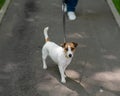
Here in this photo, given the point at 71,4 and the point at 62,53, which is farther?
the point at 71,4

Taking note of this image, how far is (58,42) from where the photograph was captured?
9914mm

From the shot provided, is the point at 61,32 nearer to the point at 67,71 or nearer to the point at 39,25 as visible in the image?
the point at 39,25

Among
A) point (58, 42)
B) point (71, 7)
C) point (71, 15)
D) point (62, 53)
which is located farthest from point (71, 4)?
point (62, 53)

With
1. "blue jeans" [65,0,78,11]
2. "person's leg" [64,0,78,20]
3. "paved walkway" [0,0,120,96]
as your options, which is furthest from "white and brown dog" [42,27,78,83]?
"blue jeans" [65,0,78,11]

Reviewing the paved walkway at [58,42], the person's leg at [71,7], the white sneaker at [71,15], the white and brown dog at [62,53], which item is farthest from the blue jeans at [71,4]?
the white and brown dog at [62,53]

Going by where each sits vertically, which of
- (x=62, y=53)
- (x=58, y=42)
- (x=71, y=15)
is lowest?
(x=71, y=15)

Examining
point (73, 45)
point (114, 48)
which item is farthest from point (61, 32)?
point (73, 45)

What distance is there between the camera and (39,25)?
11117 millimetres

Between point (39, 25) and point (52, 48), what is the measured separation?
3.07 metres

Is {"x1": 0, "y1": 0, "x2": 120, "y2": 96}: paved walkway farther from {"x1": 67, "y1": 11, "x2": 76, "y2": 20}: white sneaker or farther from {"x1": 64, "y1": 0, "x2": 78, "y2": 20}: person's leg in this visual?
{"x1": 64, "y1": 0, "x2": 78, "y2": 20}: person's leg

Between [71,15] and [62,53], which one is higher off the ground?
[62,53]

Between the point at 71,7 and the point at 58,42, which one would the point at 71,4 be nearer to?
the point at 71,7

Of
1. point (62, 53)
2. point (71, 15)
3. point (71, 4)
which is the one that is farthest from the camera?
point (71, 4)

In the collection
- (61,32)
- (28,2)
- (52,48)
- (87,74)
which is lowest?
(28,2)
